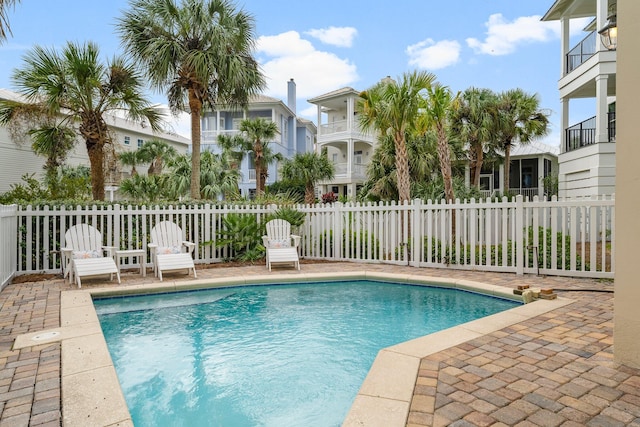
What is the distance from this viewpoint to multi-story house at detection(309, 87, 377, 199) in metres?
24.0

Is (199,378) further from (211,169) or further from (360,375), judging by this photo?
(211,169)

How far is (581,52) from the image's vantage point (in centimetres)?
1465

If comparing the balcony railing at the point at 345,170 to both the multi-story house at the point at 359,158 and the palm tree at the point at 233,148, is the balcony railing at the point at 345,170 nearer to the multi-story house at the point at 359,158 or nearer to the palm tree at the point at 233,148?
the multi-story house at the point at 359,158

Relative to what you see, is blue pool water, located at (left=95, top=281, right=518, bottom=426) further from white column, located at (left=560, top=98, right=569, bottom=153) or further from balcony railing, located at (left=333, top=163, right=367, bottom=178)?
balcony railing, located at (left=333, top=163, right=367, bottom=178)

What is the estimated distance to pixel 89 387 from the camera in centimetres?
273

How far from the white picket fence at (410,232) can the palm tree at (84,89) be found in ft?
6.23

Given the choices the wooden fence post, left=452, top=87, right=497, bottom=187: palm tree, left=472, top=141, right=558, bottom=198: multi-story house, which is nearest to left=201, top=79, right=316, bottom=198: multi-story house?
left=452, top=87, right=497, bottom=187: palm tree

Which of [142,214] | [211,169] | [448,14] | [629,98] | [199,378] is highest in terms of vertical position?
[448,14]

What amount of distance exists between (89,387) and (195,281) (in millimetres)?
4307

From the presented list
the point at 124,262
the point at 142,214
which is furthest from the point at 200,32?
the point at 124,262

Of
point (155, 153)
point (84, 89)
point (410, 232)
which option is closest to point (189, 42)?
point (84, 89)

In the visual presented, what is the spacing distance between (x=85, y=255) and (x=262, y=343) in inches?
171

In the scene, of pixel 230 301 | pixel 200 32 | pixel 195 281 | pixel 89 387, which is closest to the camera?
pixel 89 387

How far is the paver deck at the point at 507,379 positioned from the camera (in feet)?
7.57
